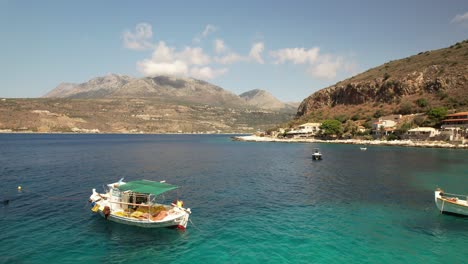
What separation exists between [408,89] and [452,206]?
14165cm

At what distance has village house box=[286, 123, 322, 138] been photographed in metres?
161

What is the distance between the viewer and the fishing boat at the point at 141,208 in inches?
955

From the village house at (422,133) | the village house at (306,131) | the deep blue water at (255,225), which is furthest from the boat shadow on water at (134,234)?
the village house at (306,131)

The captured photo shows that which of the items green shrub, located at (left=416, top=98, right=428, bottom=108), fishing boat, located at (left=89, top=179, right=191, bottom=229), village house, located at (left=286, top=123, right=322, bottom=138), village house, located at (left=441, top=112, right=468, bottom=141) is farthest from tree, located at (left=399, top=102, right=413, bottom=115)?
fishing boat, located at (left=89, top=179, right=191, bottom=229)

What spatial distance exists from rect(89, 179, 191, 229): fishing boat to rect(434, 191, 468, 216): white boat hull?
2406 centimetres

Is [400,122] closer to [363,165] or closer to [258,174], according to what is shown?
[363,165]

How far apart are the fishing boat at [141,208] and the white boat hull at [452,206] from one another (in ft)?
78.9

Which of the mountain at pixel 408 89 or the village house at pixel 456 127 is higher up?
the mountain at pixel 408 89

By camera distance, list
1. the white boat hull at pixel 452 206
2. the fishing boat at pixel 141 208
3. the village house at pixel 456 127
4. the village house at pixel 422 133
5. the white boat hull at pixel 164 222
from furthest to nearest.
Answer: the village house at pixel 422 133, the village house at pixel 456 127, the white boat hull at pixel 452 206, the fishing boat at pixel 141 208, the white boat hull at pixel 164 222

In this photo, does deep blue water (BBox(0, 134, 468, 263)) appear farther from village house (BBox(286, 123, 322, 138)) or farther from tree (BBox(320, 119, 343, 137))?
village house (BBox(286, 123, 322, 138))

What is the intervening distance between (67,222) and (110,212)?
147 inches

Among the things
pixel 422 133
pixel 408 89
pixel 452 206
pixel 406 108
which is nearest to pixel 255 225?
pixel 452 206

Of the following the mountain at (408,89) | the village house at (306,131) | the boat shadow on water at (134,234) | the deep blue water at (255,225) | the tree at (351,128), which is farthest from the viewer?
the village house at (306,131)

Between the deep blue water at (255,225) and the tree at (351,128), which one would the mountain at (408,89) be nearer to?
the tree at (351,128)
